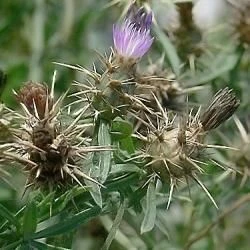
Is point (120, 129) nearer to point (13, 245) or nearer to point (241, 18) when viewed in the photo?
point (13, 245)

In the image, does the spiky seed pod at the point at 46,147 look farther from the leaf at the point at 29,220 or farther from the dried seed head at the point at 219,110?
the dried seed head at the point at 219,110

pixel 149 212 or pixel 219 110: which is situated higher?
pixel 219 110

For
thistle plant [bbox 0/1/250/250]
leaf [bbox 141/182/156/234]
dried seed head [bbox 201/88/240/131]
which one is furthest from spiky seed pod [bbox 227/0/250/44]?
leaf [bbox 141/182/156/234]

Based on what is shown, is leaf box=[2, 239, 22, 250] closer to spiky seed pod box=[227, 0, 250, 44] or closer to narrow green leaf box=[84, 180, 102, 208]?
narrow green leaf box=[84, 180, 102, 208]

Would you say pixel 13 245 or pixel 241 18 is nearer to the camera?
pixel 13 245

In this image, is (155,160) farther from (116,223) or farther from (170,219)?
(170,219)

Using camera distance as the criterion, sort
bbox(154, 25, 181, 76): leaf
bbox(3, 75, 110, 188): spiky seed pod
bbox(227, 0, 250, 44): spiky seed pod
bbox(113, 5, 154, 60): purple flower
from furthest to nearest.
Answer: bbox(227, 0, 250, 44): spiky seed pod, bbox(154, 25, 181, 76): leaf, bbox(113, 5, 154, 60): purple flower, bbox(3, 75, 110, 188): spiky seed pod

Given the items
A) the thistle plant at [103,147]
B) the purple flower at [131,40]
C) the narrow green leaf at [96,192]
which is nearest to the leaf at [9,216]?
the thistle plant at [103,147]

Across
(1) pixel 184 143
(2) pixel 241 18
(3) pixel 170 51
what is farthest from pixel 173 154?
(2) pixel 241 18

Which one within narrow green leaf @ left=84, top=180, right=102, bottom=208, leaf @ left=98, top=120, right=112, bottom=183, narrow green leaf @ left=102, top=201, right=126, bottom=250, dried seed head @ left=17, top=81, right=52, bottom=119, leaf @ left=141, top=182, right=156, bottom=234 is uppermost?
dried seed head @ left=17, top=81, right=52, bottom=119
